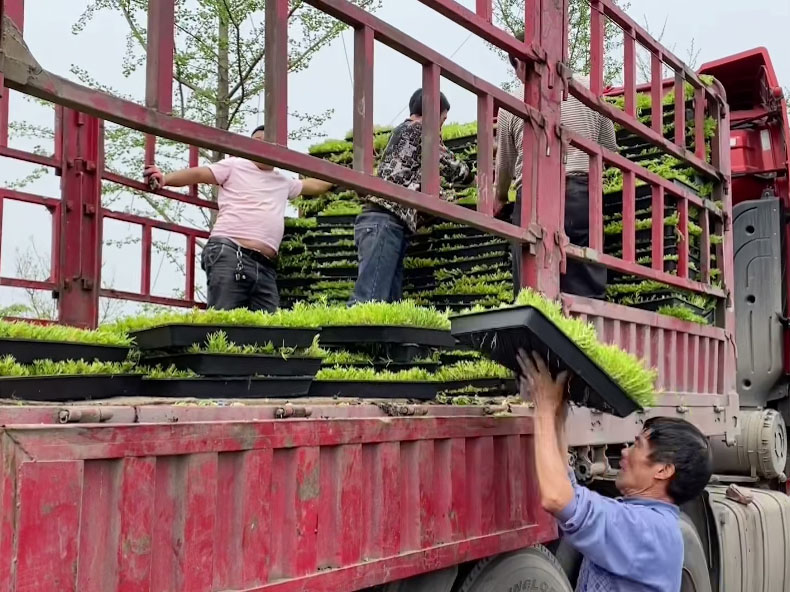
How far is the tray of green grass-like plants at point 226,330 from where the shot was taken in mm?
2459

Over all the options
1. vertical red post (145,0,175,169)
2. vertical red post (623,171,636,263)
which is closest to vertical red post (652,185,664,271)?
vertical red post (623,171,636,263)

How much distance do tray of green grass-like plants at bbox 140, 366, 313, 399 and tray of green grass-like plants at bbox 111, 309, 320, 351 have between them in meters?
0.09

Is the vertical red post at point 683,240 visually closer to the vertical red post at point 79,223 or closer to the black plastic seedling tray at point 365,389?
the black plastic seedling tray at point 365,389

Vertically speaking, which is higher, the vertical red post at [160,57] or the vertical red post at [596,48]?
the vertical red post at [596,48]

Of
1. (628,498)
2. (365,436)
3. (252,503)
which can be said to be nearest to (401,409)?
(365,436)

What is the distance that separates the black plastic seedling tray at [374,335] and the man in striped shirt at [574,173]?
1076 millimetres

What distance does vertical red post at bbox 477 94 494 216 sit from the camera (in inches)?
124

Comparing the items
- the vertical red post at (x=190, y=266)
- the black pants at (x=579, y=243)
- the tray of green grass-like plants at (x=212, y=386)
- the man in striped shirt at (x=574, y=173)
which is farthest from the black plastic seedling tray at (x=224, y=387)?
the vertical red post at (x=190, y=266)

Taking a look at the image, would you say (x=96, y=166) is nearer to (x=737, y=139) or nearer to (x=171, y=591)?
(x=171, y=591)

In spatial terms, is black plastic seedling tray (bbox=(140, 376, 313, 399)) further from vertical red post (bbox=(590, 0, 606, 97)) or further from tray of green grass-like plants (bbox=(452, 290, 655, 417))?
vertical red post (bbox=(590, 0, 606, 97))

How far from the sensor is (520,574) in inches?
117

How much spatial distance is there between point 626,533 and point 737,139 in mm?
4225

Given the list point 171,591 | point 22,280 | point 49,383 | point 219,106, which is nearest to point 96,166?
point 22,280

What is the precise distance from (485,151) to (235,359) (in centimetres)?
124
